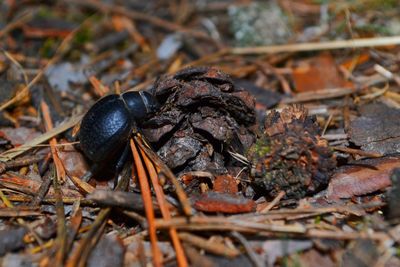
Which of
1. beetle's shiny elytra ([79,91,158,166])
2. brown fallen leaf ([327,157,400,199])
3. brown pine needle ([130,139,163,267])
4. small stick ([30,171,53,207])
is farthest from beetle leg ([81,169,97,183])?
brown fallen leaf ([327,157,400,199])

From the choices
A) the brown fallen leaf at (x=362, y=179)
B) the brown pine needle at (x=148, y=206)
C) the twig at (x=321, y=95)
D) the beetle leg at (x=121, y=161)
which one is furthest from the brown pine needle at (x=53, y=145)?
the twig at (x=321, y=95)

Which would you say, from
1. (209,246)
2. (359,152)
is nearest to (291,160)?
(359,152)

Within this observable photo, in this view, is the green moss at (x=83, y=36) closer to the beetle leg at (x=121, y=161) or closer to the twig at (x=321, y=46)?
the twig at (x=321, y=46)

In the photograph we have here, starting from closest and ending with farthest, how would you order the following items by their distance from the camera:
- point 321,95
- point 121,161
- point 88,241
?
point 88,241, point 121,161, point 321,95

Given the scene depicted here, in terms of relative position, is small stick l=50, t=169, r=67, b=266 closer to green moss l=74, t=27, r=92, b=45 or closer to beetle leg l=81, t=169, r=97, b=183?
beetle leg l=81, t=169, r=97, b=183

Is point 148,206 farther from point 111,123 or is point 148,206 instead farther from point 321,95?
point 321,95
